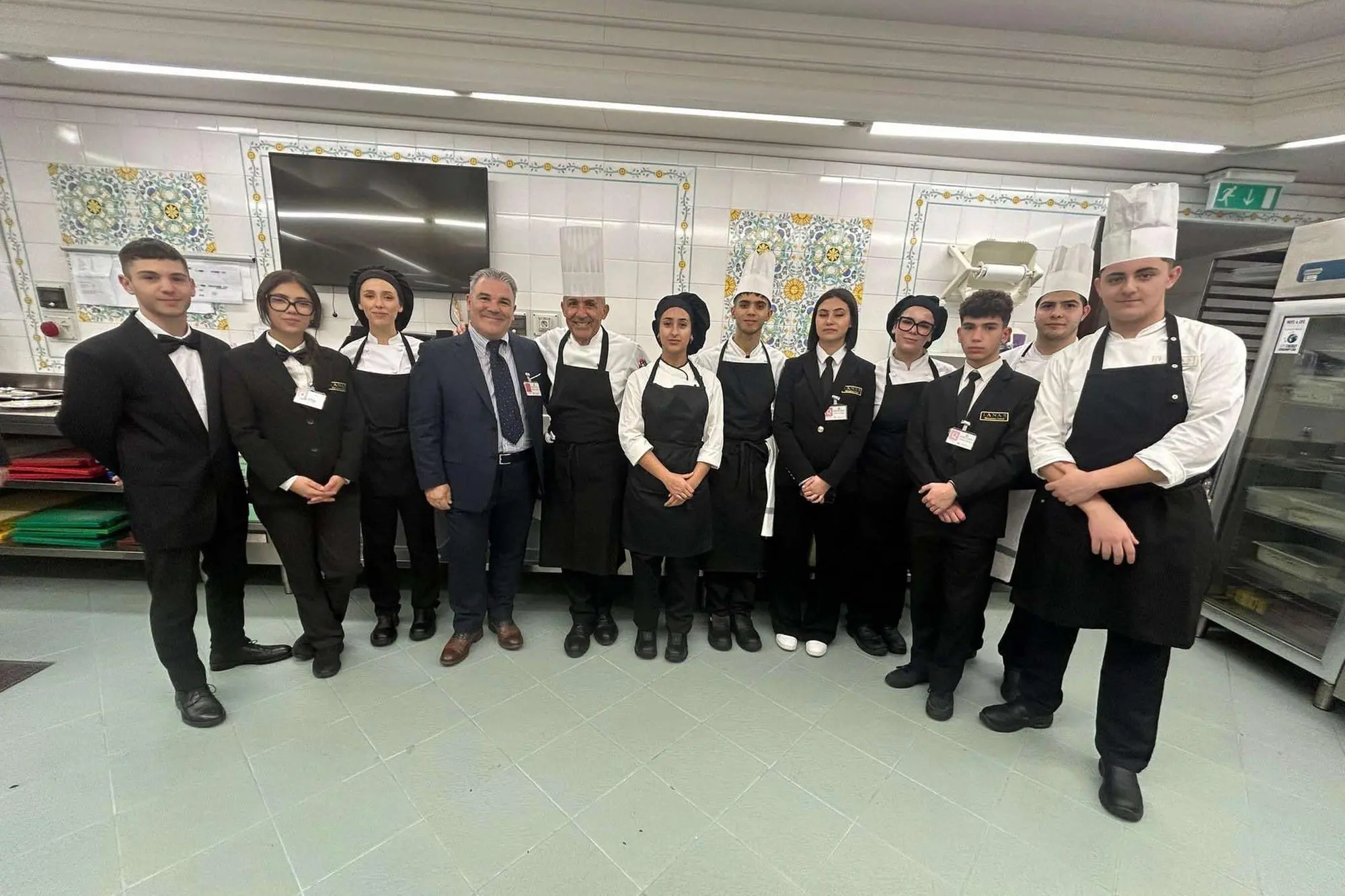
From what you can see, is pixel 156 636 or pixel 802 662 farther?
pixel 802 662

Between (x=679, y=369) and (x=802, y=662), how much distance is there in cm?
151

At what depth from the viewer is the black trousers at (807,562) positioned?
230 centimetres

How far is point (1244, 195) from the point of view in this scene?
121 inches

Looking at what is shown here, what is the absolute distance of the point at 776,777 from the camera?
1.64 meters

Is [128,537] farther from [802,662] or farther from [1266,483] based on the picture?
[1266,483]

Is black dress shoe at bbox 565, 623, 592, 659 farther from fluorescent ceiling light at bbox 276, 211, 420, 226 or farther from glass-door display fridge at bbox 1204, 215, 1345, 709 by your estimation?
glass-door display fridge at bbox 1204, 215, 1345, 709

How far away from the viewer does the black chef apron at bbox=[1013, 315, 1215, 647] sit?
146 centimetres

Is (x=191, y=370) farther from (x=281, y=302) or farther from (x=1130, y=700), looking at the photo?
(x=1130, y=700)

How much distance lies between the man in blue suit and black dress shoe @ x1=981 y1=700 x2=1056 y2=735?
6.78 ft

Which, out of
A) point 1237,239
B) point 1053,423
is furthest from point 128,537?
point 1237,239

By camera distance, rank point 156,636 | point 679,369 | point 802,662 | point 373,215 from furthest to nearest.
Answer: point 373,215 < point 802,662 < point 679,369 < point 156,636

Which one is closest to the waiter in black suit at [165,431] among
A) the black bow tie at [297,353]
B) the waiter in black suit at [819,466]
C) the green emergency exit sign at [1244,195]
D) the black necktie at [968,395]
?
the black bow tie at [297,353]

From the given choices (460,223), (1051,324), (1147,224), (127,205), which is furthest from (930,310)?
(127,205)

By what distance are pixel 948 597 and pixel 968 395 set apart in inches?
31.9
